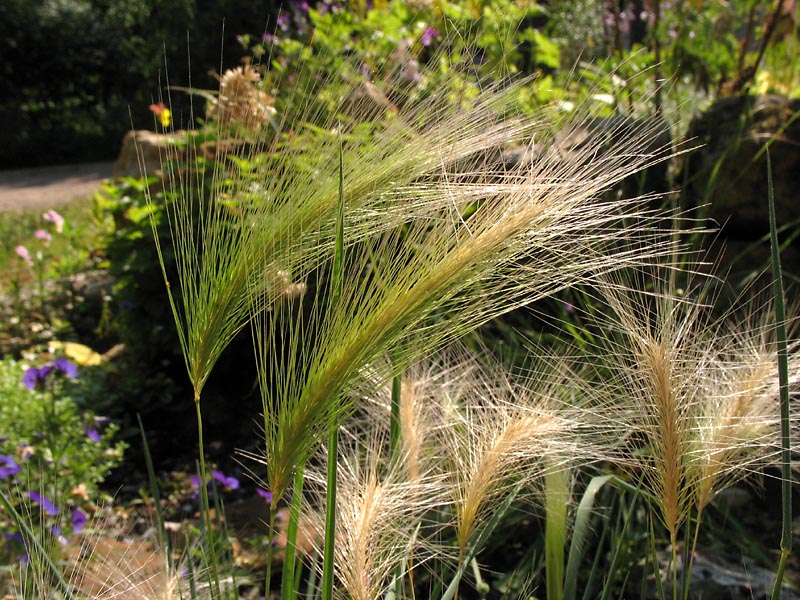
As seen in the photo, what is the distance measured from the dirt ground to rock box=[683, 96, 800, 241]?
25.6 feet

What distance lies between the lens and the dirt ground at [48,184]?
9164 mm

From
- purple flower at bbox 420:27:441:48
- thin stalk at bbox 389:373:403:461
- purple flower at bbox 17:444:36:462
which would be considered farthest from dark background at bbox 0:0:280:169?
thin stalk at bbox 389:373:403:461

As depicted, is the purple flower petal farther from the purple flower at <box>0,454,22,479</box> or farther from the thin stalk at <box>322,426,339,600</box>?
the thin stalk at <box>322,426,339,600</box>

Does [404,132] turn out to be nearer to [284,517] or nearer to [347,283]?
[347,283]

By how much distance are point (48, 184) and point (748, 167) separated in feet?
32.8

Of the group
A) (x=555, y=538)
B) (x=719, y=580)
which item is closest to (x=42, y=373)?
(x=555, y=538)

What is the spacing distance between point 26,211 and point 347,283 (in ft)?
28.1

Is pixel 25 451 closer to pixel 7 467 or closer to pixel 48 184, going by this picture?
pixel 7 467

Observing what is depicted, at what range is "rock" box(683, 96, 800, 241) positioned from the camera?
3.05 m

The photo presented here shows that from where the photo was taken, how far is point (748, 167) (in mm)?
3033

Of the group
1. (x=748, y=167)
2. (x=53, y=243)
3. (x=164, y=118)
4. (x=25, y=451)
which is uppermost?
(x=164, y=118)

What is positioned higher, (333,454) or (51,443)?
(333,454)

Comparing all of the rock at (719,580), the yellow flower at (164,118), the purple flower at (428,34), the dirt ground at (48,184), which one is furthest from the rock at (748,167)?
the dirt ground at (48,184)

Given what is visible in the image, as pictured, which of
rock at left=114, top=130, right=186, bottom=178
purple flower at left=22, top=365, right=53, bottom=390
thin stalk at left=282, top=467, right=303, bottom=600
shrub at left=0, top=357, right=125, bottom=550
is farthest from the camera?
rock at left=114, top=130, right=186, bottom=178
